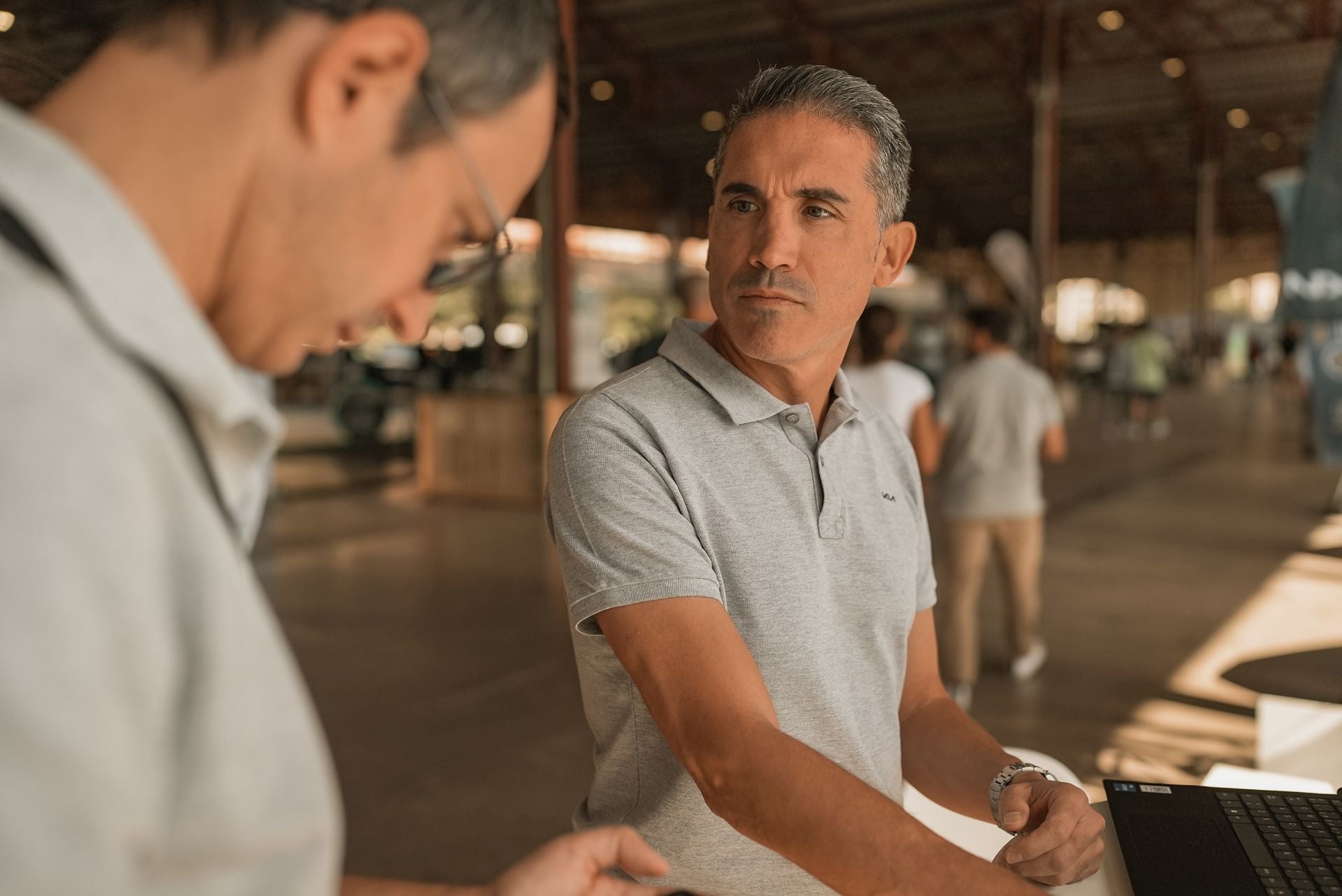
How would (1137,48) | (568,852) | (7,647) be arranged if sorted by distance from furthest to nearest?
(1137,48), (568,852), (7,647)

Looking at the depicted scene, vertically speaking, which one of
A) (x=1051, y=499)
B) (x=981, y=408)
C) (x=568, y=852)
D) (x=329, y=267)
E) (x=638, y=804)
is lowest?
(x=1051, y=499)

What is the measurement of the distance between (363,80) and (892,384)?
4.20 metres

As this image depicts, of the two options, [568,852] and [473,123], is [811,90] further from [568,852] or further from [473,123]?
[568,852]

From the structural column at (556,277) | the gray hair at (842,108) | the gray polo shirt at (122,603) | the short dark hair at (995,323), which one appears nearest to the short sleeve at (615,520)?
the gray hair at (842,108)

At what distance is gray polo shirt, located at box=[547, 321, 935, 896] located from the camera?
3.94 feet

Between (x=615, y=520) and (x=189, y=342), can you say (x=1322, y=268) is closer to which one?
(x=615, y=520)

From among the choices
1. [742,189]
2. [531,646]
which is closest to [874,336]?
[531,646]

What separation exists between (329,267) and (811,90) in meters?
0.89

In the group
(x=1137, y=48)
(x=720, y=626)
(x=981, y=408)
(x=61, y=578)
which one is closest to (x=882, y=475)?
(x=720, y=626)

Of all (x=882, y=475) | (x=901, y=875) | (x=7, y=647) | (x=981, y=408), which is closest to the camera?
(x=7, y=647)

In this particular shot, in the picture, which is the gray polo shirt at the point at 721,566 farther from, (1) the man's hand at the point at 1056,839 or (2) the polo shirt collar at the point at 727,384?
(1) the man's hand at the point at 1056,839

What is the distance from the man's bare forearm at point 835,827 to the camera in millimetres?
981

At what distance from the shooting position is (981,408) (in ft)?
15.4

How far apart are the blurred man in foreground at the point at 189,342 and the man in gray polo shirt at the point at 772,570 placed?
562mm
